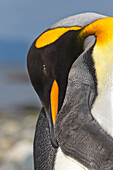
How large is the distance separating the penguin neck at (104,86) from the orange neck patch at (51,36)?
0.19 meters

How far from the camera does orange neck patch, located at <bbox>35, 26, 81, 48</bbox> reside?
1988mm

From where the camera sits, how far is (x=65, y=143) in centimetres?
195

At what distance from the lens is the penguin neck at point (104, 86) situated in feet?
6.14

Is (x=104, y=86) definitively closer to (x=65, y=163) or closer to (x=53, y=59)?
(x=53, y=59)

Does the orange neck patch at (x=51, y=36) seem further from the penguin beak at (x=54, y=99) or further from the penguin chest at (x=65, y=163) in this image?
the penguin chest at (x=65, y=163)

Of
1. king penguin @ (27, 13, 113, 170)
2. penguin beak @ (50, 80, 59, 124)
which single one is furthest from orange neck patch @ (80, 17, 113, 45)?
penguin beak @ (50, 80, 59, 124)

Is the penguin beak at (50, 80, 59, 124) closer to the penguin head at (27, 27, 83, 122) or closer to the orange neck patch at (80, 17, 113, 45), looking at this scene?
the penguin head at (27, 27, 83, 122)

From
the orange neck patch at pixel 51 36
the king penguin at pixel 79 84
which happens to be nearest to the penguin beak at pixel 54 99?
the king penguin at pixel 79 84

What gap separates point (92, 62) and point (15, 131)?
5.95 m

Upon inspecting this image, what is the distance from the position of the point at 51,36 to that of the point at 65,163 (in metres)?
0.63

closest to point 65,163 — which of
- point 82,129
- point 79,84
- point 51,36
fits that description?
point 82,129

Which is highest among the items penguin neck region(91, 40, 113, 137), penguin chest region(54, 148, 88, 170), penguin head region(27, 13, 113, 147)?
penguin head region(27, 13, 113, 147)

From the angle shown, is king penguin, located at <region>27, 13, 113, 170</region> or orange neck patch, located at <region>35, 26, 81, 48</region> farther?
orange neck patch, located at <region>35, 26, 81, 48</region>

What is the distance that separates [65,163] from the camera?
2.12m
